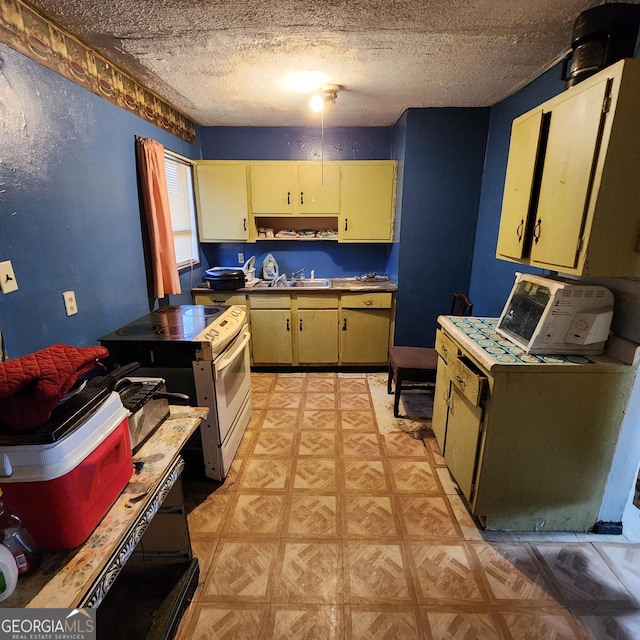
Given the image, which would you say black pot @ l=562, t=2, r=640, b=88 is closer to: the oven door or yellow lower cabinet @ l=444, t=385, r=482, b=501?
yellow lower cabinet @ l=444, t=385, r=482, b=501

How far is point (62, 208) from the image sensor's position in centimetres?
167

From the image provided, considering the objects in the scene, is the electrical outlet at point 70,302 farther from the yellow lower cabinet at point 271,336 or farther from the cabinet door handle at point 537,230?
the cabinet door handle at point 537,230

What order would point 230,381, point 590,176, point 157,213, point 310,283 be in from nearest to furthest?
point 590,176 → point 230,381 → point 157,213 → point 310,283

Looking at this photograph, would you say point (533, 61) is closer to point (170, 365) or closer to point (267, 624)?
point (170, 365)

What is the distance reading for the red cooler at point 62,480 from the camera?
78 cm

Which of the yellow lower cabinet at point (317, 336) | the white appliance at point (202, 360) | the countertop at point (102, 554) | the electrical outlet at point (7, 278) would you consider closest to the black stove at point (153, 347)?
the white appliance at point (202, 360)

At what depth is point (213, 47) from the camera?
1849 mm

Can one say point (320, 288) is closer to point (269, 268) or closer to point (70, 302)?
point (269, 268)

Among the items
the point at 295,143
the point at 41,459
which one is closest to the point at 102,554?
the point at 41,459

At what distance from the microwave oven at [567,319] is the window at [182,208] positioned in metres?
2.77

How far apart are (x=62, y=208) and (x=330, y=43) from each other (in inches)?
61.4

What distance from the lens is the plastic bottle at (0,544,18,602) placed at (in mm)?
722

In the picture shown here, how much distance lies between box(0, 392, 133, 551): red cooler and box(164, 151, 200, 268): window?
2485 mm

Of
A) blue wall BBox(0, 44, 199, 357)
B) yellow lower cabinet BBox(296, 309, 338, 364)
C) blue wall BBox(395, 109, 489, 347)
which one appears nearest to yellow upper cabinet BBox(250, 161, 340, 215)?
blue wall BBox(395, 109, 489, 347)
